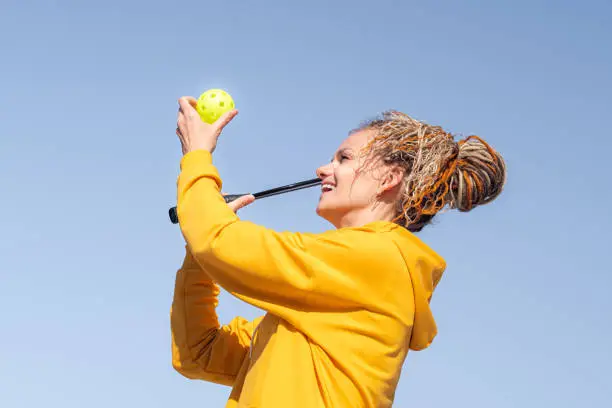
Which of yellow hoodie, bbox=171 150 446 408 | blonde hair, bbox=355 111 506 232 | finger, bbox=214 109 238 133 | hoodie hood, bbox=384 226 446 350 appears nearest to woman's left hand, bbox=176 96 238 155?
finger, bbox=214 109 238 133

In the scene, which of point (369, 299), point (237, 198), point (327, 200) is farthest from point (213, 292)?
point (369, 299)

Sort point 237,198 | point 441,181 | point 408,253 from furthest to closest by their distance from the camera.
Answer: point 237,198
point 441,181
point 408,253

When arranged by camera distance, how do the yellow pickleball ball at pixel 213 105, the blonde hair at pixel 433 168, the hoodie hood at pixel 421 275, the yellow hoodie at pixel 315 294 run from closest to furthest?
1. the yellow hoodie at pixel 315 294
2. the hoodie hood at pixel 421 275
3. the blonde hair at pixel 433 168
4. the yellow pickleball ball at pixel 213 105

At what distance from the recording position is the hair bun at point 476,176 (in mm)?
4016

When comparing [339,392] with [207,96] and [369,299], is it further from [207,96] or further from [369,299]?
[207,96]

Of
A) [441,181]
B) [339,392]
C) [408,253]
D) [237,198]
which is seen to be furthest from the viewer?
[237,198]

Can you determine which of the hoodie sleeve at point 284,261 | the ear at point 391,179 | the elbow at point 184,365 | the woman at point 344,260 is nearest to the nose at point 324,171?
the woman at point 344,260

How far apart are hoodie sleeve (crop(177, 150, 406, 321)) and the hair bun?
2.11ft

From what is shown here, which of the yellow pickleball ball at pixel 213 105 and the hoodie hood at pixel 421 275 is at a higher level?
the yellow pickleball ball at pixel 213 105

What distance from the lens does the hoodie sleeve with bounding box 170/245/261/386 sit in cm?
420

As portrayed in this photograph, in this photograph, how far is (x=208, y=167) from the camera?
3.68m

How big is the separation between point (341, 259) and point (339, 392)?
0.54 meters

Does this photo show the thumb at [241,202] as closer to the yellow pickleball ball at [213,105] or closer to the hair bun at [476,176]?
the yellow pickleball ball at [213,105]

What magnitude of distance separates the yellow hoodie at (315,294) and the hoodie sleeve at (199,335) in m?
0.56
